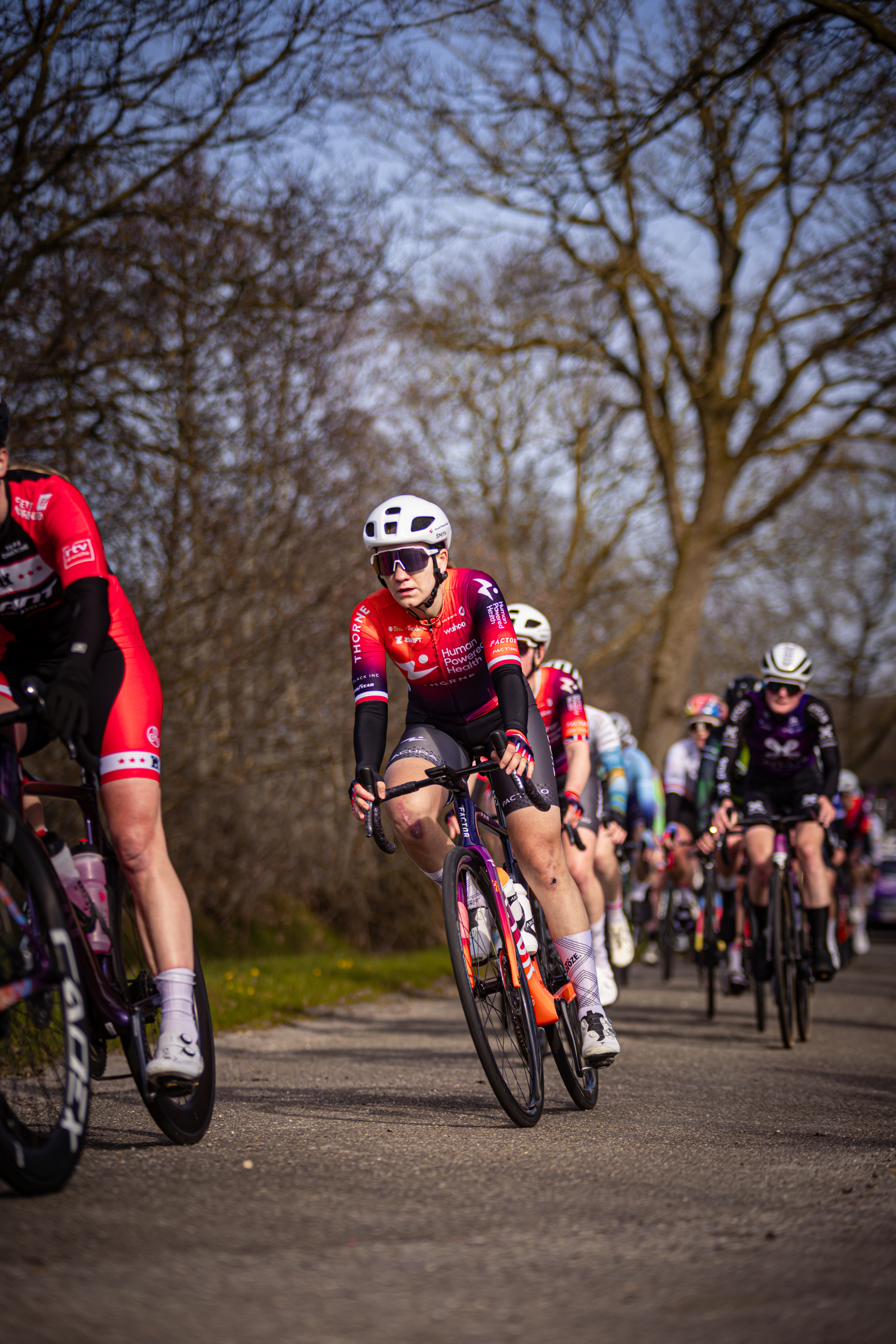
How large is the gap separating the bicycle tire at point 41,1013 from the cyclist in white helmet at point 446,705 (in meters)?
1.67

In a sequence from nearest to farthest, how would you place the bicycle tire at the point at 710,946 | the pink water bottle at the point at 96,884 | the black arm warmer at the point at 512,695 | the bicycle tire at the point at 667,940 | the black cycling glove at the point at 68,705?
the black cycling glove at the point at 68,705
the pink water bottle at the point at 96,884
the black arm warmer at the point at 512,695
the bicycle tire at the point at 710,946
the bicycle tire at the point at 667,940

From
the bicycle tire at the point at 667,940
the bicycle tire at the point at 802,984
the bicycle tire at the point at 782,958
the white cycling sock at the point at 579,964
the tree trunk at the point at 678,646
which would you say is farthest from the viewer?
the tree trunk at the point at 678,646

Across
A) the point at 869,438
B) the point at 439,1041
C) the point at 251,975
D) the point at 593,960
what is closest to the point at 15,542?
the point at 593,960

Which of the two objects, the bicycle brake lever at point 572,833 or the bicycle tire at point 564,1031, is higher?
the bicycle brake lever at point 572,833

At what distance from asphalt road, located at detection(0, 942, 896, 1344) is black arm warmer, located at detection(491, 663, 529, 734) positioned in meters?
1.50

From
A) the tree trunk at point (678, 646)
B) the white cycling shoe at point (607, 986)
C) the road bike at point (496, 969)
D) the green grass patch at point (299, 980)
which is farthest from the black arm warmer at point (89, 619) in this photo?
the tree trunk at point (678, 646)

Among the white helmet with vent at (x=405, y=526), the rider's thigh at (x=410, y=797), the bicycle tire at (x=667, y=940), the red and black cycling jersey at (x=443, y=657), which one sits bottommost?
the bicycle tire at (x=667, y=940)

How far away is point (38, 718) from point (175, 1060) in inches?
44.9

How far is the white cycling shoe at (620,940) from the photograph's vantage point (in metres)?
10.5

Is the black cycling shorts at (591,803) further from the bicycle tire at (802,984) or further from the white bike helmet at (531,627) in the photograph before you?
the bicycle tire at (802,984)

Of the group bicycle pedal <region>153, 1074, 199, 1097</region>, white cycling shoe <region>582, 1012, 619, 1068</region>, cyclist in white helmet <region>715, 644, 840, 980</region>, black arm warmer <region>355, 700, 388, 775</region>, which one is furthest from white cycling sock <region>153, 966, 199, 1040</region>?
cyclist in white helmet <region>715, 644, 840, 980</region>

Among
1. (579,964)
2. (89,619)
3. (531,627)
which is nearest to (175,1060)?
(89,619)

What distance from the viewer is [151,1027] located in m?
4.30

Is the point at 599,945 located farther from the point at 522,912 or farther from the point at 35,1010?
the point at 35,1010
